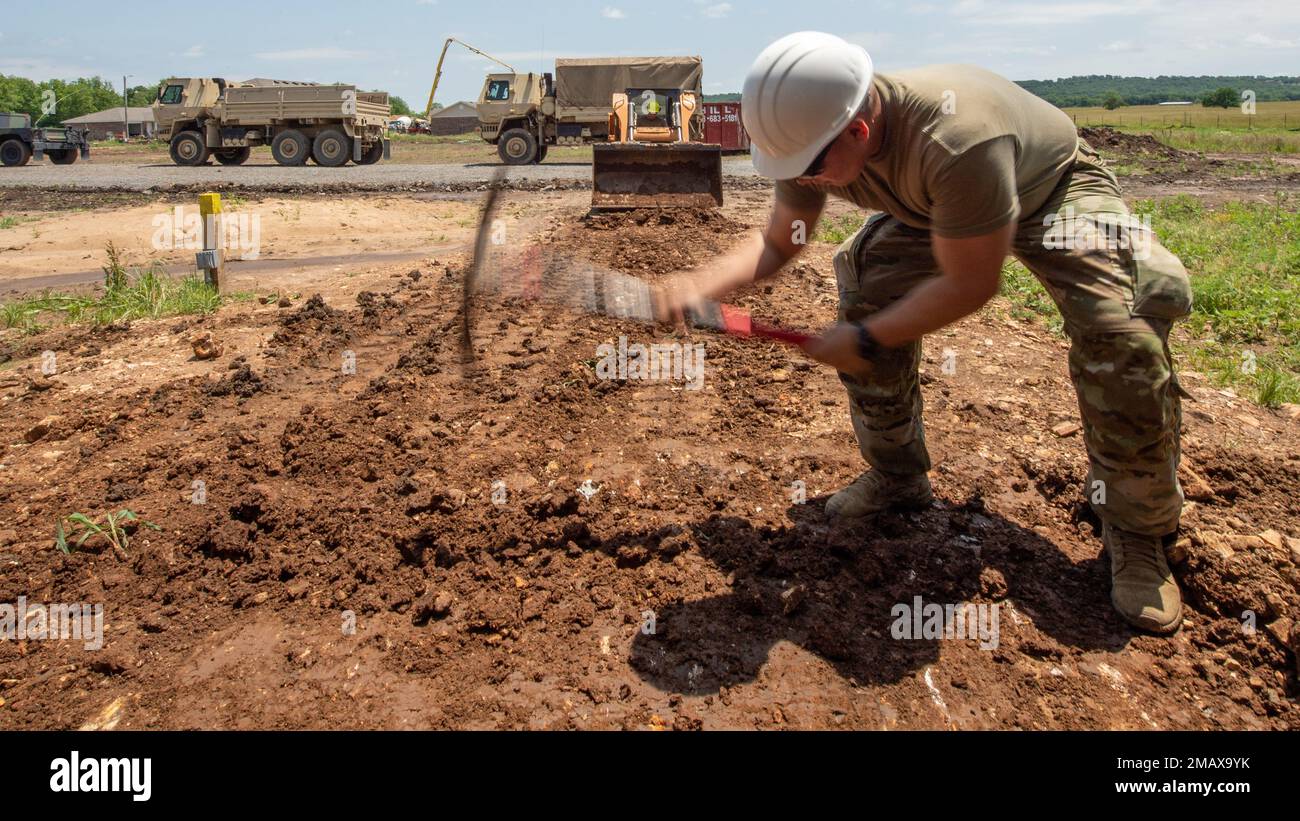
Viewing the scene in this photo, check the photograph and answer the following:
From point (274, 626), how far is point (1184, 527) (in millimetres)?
2943

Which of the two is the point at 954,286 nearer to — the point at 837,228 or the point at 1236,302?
the point at 1236,302

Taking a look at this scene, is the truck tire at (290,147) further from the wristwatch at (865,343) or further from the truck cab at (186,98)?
the wristwatch at (865,343)

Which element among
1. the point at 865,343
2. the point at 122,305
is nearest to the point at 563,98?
the point at 122,305

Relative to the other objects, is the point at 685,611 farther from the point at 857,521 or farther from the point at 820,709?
the point at 857,521

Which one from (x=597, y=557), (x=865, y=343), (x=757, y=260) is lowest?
(x=597, y=557)

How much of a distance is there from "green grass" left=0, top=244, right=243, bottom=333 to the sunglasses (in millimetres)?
5278

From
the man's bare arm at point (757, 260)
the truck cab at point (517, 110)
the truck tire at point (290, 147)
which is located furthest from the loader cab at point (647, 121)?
the man's bare arm at point (757, 260)

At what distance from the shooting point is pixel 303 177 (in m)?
18.7

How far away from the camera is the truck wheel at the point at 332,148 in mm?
22766

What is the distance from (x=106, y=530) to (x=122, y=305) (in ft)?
12.7

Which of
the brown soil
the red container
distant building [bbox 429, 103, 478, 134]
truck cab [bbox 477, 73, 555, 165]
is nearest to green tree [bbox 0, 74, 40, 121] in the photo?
distant building [bbox 429, 103, 478, 134]

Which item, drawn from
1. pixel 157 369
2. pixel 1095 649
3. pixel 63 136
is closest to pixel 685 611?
pixel 1095 649

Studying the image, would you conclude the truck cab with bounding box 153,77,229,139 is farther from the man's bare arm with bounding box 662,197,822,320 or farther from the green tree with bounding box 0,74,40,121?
the green tree with bounding box 0,74,40,121

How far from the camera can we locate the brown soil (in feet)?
7.52
